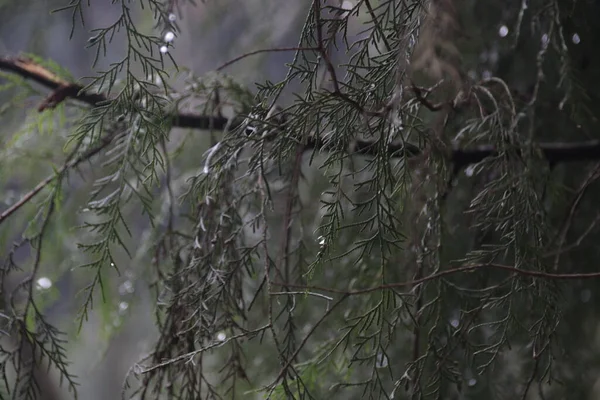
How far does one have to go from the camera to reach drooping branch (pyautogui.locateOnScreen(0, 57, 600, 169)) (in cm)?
71

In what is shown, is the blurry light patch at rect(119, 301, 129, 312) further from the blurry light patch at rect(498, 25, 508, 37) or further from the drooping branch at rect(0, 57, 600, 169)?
the blurry light patch at rect(498, 25, 508, 37)

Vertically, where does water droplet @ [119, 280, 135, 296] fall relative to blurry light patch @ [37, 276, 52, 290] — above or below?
below

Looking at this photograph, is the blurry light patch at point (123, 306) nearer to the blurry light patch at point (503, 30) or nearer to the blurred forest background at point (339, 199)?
the blurred forest background at point (339, 199)

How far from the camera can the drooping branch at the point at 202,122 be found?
71 centimetres

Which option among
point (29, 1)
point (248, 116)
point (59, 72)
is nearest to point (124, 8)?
point (248, 116)

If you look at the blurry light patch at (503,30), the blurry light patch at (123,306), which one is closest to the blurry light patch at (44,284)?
the blurry light patch at (123,306)

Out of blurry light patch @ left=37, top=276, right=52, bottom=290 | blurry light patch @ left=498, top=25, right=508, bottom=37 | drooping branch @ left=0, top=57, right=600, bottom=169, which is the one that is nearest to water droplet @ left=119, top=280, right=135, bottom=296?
blurry light patch @ left=37, top=276, right=52, bottom=290

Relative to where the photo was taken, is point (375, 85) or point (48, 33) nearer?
point (375, 85)

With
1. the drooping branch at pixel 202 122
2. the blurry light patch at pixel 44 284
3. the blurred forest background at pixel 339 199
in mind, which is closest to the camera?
the blurred forest background at pixel 339 199

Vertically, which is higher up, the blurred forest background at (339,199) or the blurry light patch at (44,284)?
the blurry light patch at (44,284)

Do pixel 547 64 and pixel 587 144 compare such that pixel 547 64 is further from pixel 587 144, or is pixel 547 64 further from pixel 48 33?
pixel 48 33

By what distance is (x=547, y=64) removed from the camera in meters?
0.96

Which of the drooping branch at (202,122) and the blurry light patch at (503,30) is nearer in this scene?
the drooping branch at (202,122)

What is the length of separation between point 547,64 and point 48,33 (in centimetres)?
91
